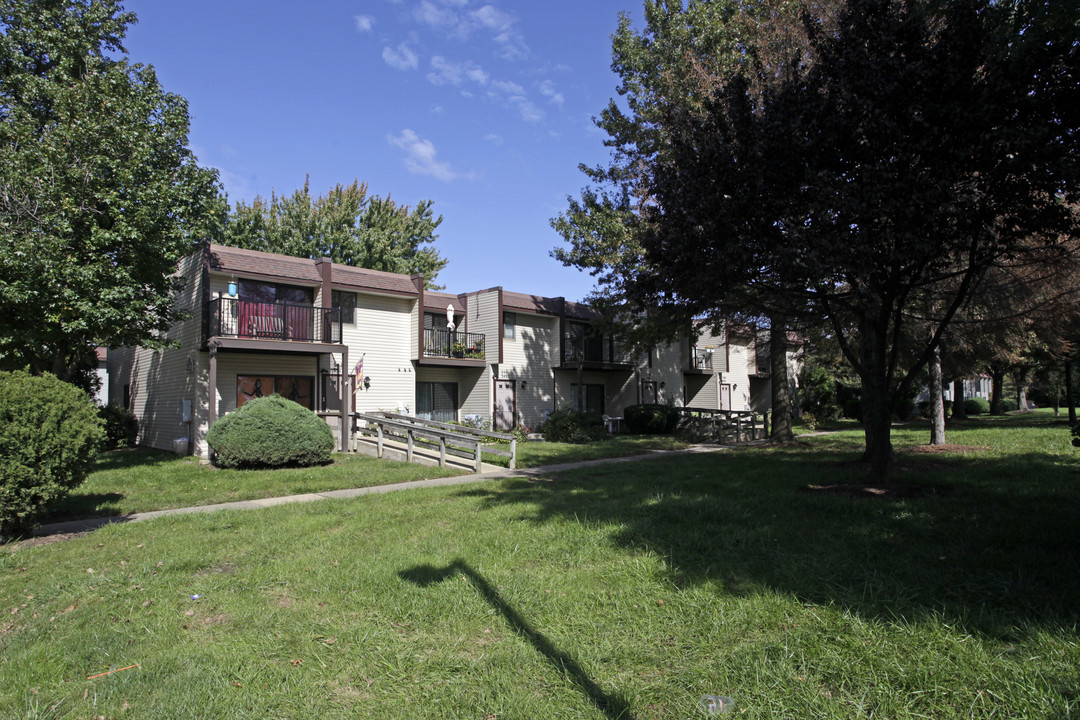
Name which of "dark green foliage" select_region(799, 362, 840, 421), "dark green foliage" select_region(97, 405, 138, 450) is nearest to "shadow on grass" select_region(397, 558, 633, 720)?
"dark green foliage" select_region(97, 405, 138, 450)

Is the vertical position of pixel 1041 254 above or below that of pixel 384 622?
above

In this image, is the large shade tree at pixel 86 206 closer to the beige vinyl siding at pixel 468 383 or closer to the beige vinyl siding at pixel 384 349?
the beige vinyl siding at pixel 384 349

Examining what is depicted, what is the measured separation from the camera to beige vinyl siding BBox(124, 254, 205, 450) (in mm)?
17391

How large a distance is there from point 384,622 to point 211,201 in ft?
50.1

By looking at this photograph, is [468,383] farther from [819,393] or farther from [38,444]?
[38,444]

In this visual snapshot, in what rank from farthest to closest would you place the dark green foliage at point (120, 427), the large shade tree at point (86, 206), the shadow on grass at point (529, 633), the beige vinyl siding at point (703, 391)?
the beige vinyl siding at point (703, 391), the dark green foliage at point (120, 427), the large shade tree at point (86, 206), the shadow on grass at point (529, 633)

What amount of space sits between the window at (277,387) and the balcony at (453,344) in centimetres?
453

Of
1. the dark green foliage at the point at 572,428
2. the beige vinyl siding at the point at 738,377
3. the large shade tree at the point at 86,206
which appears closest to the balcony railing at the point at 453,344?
the dark green foliage at the point at 572,428

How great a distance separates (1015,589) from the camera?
4.39m

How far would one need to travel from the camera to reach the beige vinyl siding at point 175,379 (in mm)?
17391

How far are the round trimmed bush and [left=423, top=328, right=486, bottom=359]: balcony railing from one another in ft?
28.6

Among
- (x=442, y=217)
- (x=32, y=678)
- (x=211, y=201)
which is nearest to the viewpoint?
(x=32, y=678)

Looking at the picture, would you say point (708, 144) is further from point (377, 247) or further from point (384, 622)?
point (377, 247)

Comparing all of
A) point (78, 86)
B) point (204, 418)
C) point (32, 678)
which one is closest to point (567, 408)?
point (204, 418)
